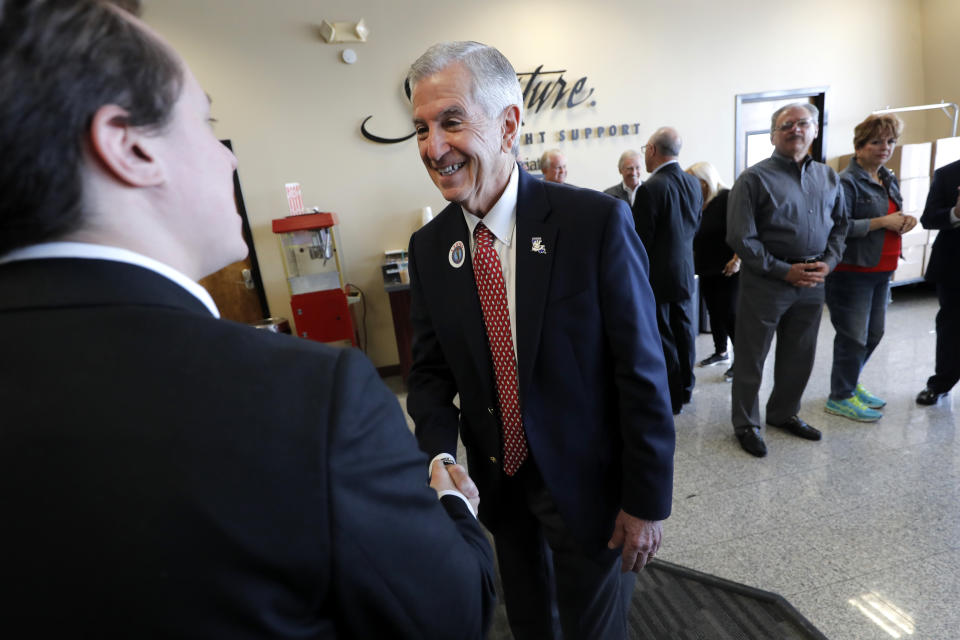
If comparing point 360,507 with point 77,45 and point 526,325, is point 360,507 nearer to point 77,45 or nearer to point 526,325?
point 77,45

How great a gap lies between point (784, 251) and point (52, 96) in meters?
2.77

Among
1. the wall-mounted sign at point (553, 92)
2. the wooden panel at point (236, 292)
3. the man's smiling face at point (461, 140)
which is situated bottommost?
the wooden panel at point (236, 292)

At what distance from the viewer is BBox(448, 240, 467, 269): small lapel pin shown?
1.13 metres

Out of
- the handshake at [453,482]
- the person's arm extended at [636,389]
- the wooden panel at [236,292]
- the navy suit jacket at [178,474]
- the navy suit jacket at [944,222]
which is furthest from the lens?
the wooden panel at [236,292]

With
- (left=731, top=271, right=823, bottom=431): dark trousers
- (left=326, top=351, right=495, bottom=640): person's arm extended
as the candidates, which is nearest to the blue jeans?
(left=731, top=271, right=823, bottom=431): dark trousers

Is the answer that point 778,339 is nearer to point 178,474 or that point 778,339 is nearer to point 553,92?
point 178,474

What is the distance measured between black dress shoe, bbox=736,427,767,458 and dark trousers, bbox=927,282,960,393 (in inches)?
49.9

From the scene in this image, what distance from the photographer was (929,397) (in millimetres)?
2930

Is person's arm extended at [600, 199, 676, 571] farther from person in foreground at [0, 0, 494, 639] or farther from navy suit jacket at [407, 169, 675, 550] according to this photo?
person in foreground at [0, 0, 494, 639]

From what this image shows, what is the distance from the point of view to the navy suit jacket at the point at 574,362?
101cm

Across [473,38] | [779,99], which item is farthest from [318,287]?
[779,99]

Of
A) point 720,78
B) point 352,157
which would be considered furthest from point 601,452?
point 720,78

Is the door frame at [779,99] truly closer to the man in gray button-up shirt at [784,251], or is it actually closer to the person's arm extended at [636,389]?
the man in gray button-up shirt at [784,251]

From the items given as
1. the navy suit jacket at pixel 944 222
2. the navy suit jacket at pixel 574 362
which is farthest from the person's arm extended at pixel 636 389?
the navy suit jacket at pixel 944 222
